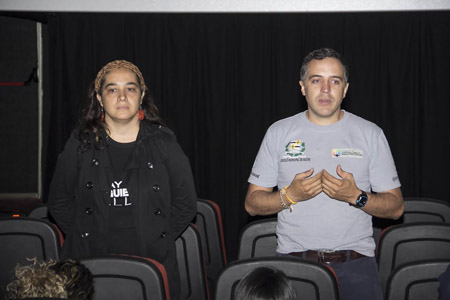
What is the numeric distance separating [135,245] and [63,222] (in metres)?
0.48

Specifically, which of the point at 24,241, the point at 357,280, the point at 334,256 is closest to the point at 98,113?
the point at 24,241

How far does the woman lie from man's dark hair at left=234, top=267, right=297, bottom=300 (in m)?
1.02

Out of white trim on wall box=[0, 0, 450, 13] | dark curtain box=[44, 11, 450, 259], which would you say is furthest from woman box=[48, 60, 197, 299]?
dark curtain box=[44, 11, 450, 259]

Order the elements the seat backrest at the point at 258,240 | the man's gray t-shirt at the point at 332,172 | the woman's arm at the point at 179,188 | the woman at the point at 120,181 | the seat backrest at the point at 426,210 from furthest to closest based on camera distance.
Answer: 1. the seat backrest at the point at 426,210
2. the seat backrest at the point at 258,240
3. the woman's arm at the point at 179,188
4. the woman at the point at 120,181
5. the man's gray t-shirt at the point at 332,172

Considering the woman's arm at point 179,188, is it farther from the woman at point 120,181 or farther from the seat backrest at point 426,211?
the seat backrest at point 426,211

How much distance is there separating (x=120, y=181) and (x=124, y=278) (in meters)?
0.55

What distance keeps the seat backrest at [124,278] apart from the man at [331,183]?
2.19ft

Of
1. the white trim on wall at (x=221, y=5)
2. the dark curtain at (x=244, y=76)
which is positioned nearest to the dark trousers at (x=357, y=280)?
the dark curtain at (x=244, y=76)

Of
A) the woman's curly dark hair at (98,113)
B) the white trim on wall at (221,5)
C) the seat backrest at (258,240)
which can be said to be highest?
the white trim on wall at (221,5)

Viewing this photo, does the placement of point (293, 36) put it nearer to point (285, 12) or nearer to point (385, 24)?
point (285, 12)

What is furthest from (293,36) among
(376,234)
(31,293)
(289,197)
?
(31,293)

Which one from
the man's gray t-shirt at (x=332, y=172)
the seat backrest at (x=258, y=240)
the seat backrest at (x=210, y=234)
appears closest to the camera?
the man's gray t-shirt at (x=332, y=172)

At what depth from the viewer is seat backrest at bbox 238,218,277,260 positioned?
3.12 m

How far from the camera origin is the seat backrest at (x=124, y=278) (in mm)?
2176
